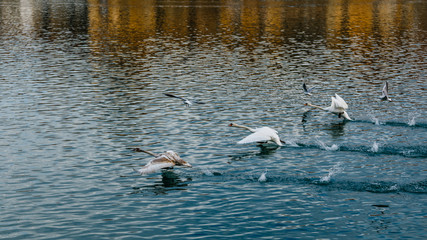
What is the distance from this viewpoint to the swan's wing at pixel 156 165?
107 ft

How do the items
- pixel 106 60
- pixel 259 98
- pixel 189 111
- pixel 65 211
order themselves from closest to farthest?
pixel 65 211 < pixel 189 111 < pixel 259 98 < pixel 106 60

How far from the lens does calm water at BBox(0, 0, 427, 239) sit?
2795cm

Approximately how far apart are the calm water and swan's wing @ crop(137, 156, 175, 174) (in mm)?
860

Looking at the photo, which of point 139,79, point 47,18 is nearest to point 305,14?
point 47,18

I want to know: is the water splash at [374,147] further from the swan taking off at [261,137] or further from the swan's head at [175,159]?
the swan's head at [175,159]

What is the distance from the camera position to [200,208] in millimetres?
29172

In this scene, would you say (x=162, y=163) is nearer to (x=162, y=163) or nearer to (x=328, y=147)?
(x=162, y=163)

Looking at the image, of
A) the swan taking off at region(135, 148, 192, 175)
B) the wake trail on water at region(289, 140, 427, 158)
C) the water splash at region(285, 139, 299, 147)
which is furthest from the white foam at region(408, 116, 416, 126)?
the swan taking off at region(135, 148, 192, 175)

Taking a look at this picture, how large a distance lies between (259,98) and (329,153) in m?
18.4

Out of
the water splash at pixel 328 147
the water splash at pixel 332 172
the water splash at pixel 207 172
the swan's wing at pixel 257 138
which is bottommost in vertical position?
the water splash at pixel 328 147

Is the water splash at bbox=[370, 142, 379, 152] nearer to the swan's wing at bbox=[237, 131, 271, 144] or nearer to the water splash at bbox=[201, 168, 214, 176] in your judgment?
the swan's wing at bbox=[237, 131, 271, 144]

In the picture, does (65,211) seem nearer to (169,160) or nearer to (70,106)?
(169,160)

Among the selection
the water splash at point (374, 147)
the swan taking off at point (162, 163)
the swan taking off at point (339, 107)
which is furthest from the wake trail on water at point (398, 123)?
the swan taking off at point (162, 163)

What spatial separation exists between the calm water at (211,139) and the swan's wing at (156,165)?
86cm
